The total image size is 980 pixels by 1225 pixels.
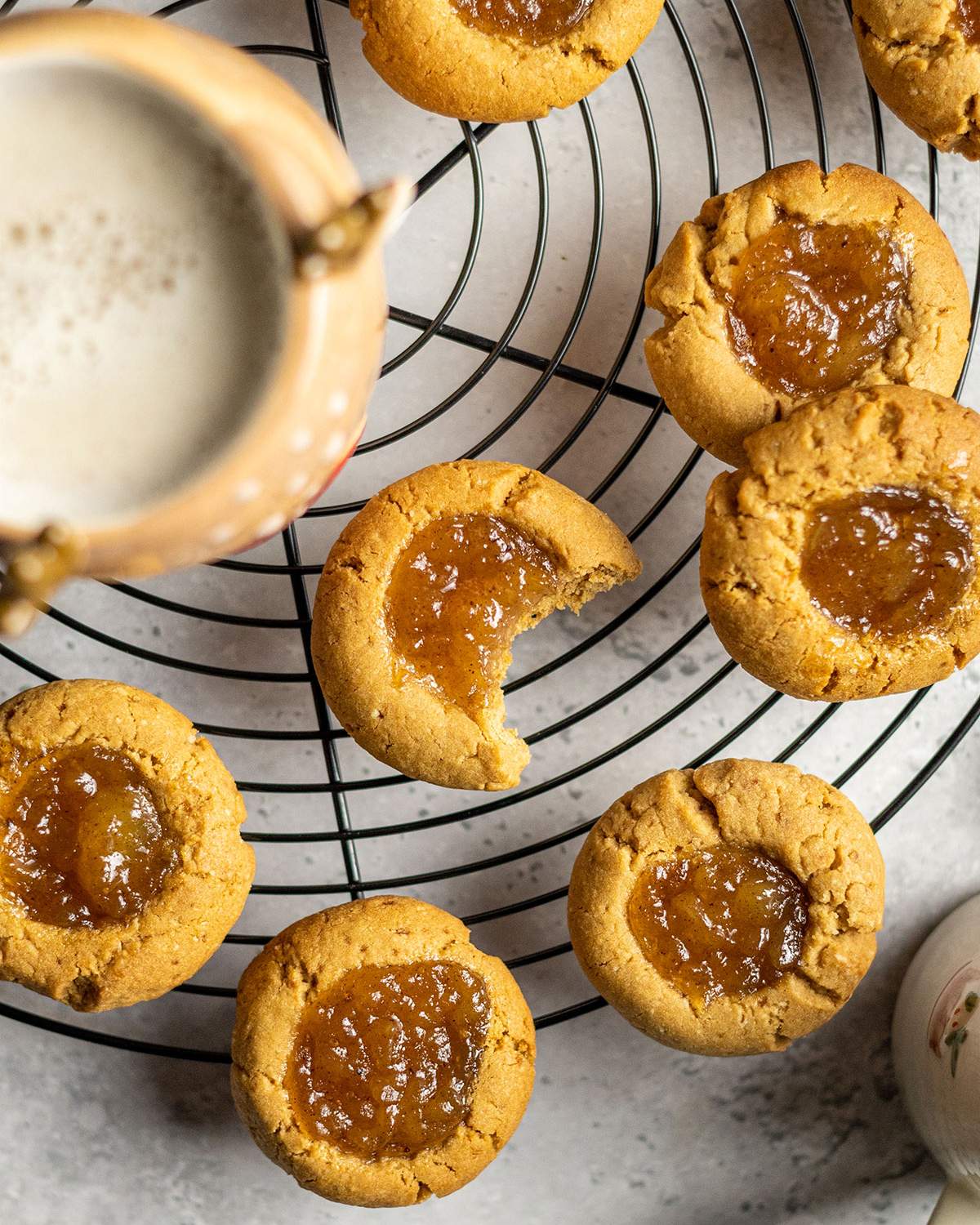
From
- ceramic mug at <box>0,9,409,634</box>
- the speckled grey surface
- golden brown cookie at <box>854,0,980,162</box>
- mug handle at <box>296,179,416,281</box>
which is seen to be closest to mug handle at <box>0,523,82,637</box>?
→ ceramic mug at <box>0,9,409,634</box>

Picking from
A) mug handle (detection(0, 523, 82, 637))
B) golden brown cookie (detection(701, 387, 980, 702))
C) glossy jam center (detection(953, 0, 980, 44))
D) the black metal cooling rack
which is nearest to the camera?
mug handle (detection(0, 523, 82, 637))

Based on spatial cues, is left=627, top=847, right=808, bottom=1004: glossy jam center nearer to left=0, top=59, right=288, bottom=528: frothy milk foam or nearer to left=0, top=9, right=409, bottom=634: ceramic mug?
left=0, top=9, right=409, bottom=634: ceramic mug

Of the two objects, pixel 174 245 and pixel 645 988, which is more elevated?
pixel 174 245

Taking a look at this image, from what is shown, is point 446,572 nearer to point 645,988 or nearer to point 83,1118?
point 645,988

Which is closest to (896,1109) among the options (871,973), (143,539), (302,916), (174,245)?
(871,973)

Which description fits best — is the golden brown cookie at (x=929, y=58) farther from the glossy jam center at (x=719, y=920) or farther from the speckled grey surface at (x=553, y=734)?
the glossy jam center at (x=719, y=920)

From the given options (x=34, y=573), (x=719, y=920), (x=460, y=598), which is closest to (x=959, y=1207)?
(x=719, y=920)
